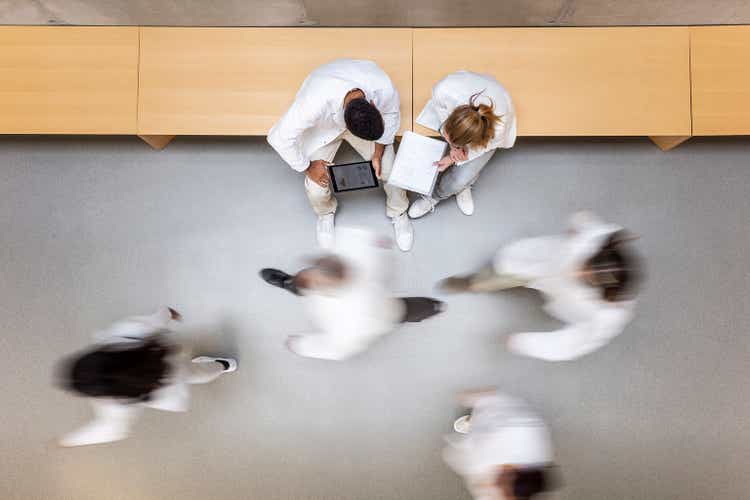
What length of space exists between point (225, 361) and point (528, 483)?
1.92m

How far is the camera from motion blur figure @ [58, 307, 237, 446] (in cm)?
216

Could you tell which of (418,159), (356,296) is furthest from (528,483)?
(418,159)

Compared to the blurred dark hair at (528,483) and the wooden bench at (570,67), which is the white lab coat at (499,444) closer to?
the blurred dark hair at (528,483)

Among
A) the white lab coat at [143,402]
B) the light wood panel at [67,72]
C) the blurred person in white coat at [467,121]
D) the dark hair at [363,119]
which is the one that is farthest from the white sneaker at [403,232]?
the light wood panel at [67,72]

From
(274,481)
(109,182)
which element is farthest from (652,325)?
(109,182)

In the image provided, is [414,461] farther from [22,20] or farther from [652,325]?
[22,20]

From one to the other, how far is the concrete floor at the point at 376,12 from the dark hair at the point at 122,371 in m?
1.90

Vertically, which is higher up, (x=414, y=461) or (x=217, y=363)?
(x=217, y=363)

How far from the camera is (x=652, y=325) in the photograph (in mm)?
3098

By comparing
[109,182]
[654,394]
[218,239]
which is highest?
[109,182]

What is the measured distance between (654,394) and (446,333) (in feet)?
4.61

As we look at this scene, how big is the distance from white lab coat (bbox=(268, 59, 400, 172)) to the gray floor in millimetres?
787

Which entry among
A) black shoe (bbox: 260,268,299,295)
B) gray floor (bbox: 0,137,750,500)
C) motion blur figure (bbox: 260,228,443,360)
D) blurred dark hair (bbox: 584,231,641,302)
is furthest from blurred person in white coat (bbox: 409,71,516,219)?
black shoe (bbox: 260,268,299,295)

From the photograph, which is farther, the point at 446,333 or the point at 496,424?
Answer: the point at 446,333
